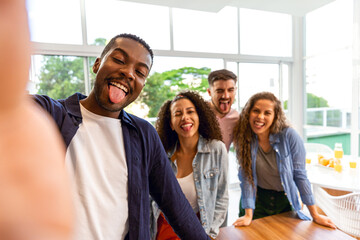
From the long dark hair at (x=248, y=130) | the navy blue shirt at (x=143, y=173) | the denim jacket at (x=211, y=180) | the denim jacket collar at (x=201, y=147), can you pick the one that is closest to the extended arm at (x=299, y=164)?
the long dark hair at (x=248, y=130)

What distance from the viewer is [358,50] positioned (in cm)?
371

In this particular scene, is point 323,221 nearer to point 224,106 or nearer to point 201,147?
point 201,147

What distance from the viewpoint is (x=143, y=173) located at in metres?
0.91

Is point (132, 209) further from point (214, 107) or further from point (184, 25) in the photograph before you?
point (184, 25)

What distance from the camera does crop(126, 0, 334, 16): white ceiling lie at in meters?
3.06

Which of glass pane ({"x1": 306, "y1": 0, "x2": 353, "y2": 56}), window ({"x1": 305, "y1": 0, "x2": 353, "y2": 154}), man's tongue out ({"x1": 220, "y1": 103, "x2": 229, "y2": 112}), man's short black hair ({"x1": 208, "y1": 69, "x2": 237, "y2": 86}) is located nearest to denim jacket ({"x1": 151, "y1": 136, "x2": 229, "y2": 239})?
man's tongue out ({"x1": 220, "y1": 103, "x2": 229, "y2": 112})

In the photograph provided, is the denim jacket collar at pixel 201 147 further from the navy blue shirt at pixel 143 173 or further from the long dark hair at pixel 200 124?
the navy blue shirt at pixel 143 173

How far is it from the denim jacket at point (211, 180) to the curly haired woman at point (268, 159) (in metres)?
0.21

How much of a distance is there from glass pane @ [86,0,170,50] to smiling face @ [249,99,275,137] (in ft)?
8.04

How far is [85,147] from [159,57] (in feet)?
10.4

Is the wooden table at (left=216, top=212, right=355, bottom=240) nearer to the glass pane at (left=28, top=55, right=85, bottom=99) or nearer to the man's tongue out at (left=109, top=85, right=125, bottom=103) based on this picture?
the man's tongue out at (left=109, top=85, right=125, bottom=103)

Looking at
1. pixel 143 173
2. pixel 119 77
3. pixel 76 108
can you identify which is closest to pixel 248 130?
pixel 143 173

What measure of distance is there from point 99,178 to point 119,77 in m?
0.40

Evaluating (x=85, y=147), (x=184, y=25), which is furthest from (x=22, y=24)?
(x=184, y=25)
